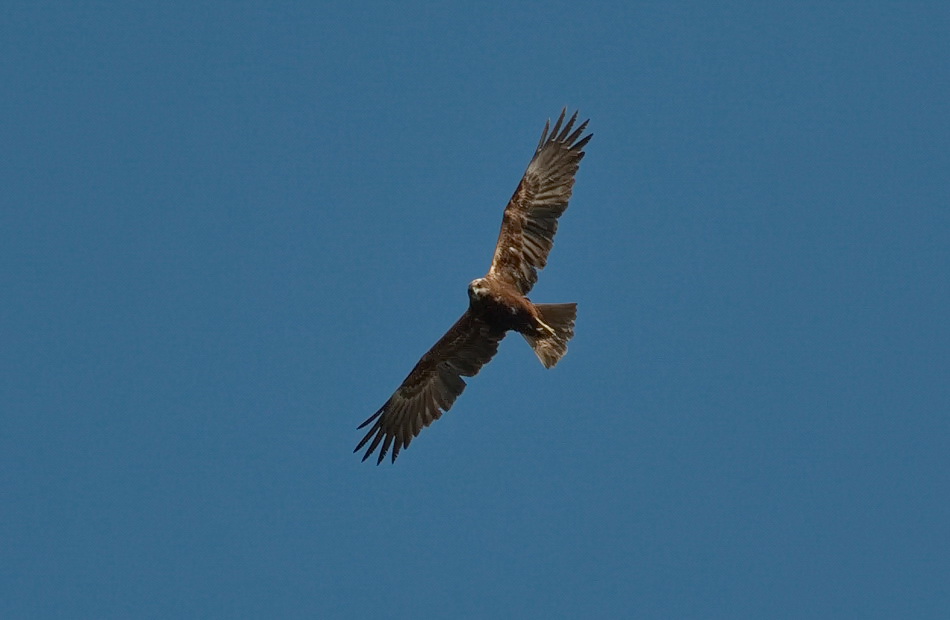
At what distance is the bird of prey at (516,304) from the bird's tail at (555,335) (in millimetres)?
13

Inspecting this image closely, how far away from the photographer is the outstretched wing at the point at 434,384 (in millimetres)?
18984

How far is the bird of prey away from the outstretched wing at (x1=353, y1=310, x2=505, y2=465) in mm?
13

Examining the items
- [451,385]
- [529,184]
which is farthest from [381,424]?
[529,184]

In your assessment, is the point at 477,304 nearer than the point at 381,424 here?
Yes

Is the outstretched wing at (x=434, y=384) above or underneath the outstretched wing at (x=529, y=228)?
underneath

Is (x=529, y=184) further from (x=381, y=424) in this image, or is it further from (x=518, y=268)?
(x=381, y=424)

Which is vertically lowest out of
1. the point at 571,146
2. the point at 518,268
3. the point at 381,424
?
the point at 381,424

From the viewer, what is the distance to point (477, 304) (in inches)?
723

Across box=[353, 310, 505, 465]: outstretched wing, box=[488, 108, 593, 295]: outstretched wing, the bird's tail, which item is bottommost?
box=[353, 310, 505, 465]: outstretched wing

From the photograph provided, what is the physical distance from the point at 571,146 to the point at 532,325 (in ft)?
8.14

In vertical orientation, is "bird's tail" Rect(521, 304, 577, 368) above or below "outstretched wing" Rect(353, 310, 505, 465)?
above

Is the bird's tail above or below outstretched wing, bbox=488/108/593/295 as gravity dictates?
below

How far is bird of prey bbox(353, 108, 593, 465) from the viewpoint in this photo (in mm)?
18500

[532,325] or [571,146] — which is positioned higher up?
[571,146]
